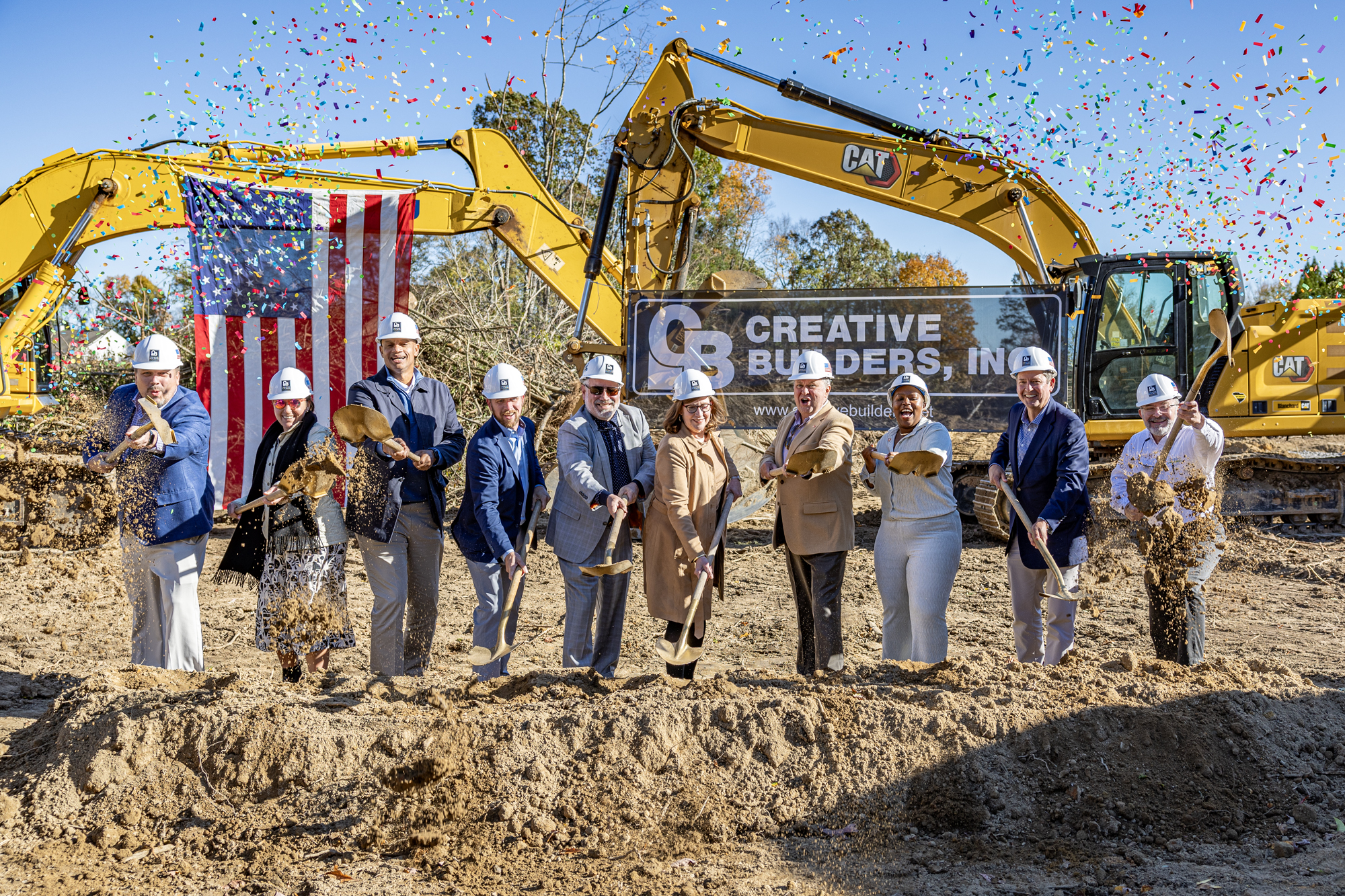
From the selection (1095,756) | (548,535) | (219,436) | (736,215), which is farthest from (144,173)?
(736,215)

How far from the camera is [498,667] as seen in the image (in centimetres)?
475

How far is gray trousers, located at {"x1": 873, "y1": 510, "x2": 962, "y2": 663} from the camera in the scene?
179 inches

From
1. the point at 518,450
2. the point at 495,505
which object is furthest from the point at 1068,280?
the point at 495,505

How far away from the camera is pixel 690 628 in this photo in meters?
4.66

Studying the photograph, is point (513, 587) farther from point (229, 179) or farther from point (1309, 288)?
point (1309, 288)

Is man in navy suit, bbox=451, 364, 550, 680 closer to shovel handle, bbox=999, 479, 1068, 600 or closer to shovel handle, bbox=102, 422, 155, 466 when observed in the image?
shovel handle, bbox=102, 422, 155, 466

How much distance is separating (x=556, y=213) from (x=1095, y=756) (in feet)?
22.0

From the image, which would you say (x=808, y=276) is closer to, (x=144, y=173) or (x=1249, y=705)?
(x=144, y=173)

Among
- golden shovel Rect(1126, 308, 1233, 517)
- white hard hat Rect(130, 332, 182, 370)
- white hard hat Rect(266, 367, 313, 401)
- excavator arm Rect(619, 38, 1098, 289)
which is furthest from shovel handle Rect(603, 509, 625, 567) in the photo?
excavator arm Rect(619, 38, 1098, 289)

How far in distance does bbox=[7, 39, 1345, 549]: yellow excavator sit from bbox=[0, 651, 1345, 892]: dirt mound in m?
4.55

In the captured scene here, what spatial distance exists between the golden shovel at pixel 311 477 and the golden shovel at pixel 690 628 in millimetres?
1804

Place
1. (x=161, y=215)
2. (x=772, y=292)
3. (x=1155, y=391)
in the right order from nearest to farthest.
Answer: (x=1155, y=391) → (x=161, y=215) → (x=772, y=292)

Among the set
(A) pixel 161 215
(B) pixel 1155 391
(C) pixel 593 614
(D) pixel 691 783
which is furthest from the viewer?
(A) pixel 161 215

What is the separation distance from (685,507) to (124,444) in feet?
8.72
